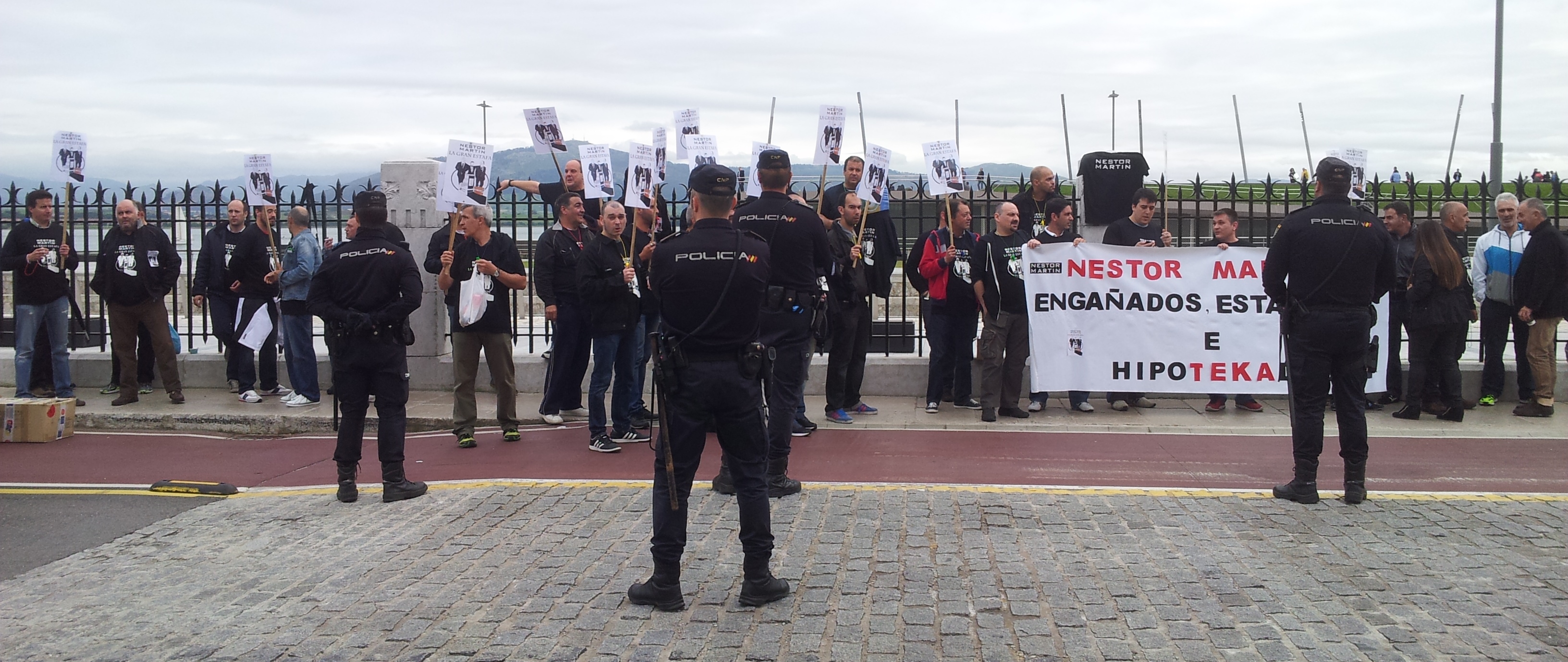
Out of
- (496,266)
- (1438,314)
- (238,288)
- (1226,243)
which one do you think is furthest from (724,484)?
(1438,314)

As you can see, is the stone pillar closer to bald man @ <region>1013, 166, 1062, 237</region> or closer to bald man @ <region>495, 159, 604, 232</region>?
bald man @ <region>495, 159, 604, 232</region>

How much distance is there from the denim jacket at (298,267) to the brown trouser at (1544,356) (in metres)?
11.0

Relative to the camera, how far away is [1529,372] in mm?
10531

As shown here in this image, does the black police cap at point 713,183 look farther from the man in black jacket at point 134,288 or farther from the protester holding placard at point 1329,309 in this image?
the man in black jacket at point 134,288

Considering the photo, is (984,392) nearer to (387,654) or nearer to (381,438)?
(381,438)

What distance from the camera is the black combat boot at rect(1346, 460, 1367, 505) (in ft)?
23.0

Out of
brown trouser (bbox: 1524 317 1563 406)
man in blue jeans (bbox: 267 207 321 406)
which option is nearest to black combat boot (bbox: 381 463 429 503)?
man in blue jeans (bbox: 267 207 321 406)

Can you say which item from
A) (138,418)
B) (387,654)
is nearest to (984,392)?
(387,654)

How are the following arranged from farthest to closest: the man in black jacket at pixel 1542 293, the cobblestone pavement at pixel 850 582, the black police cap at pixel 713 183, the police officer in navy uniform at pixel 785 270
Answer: the man in black jacket at pixel 1542 293 < the police officer in navy uniform at pixel 785 270 < the black police cap at pixel 713 183 < the cobblestone pavement at pixel 850 582

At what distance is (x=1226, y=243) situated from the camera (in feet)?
35.5

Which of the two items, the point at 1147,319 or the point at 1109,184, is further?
the point at 1109,184

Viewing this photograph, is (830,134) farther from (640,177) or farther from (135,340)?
(135,340)

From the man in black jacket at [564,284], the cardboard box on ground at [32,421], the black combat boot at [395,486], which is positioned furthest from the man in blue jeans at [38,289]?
the black combat boot at [395,486]

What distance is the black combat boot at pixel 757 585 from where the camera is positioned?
203 inches
